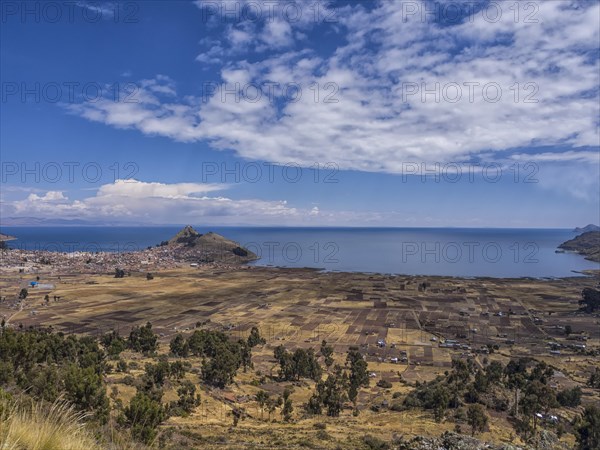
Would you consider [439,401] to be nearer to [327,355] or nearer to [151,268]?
[327,355]

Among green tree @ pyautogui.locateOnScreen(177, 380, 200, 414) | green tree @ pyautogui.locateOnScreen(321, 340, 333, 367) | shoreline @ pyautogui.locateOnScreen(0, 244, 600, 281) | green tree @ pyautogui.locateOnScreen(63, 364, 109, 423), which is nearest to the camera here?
→ green tree @ pyautogui.locateOnScreen(63, 364, 109, 423)

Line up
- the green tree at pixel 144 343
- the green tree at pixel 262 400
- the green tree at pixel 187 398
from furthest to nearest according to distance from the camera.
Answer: the green tree at pixel 144 343
the green tree at pixel 262 400
the green tree at pixel 187 398

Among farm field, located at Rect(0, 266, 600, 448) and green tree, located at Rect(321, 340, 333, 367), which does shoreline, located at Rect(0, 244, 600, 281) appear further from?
green tree, located at Rect(321, 340, 333, 367)

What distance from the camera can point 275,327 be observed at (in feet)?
220

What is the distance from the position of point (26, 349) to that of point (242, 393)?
1754 cm

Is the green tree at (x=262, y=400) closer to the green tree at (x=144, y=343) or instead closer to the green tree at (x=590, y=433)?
the green tree at (x=590, y=433)

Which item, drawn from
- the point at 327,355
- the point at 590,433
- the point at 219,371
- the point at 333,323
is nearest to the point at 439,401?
the point at 590,433

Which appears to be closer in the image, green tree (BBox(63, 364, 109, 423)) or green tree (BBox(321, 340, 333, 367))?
green tree (BBox(63, 364, 109, 423))

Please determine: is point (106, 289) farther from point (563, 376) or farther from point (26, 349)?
point (563, 376)

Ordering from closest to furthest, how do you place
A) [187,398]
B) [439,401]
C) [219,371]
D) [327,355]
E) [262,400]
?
[187,398] < [262,400] < [439,401] < [219,371] < [327,355]

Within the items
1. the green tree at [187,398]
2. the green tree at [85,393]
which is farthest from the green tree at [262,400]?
the green tree at [85,393]

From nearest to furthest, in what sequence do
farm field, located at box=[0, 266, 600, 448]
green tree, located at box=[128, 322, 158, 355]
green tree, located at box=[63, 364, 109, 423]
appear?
green tree, located at box=[63, 364, 109, 423] < farm field, located at box=[0, 266, 600, 448] < green tree, located at box=[128, 322, 158, 355]

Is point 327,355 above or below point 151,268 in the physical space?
below

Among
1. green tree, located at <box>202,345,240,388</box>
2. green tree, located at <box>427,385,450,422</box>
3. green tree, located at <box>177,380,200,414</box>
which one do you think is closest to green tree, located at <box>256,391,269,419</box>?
green tree, located at <box>177,380,200,414</box>
